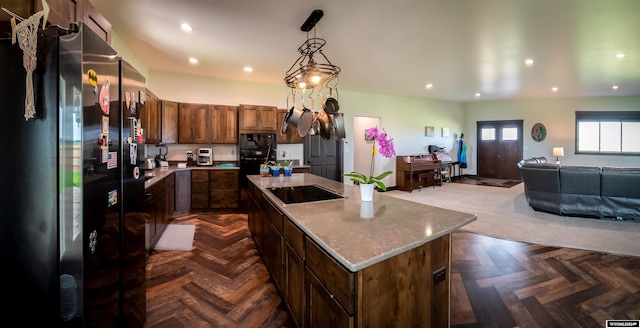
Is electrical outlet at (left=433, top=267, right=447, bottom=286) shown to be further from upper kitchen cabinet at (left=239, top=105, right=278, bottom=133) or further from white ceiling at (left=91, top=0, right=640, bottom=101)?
upper kitchen cabinet at (left=239, top=105, right=278, bottom=133)

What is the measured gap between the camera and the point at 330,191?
2.47 meters

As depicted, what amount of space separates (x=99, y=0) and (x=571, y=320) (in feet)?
16.0

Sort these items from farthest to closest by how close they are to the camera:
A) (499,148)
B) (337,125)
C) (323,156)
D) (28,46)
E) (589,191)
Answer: (499,148) → (323,156) → (589,191) → (337,125) → (28,46)

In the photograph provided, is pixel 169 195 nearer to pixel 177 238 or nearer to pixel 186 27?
pixel 177 238

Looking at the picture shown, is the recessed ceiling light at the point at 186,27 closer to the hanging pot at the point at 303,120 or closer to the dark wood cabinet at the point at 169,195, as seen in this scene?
the hanging pot at the point at 303,120

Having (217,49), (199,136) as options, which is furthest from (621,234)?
(199,136)

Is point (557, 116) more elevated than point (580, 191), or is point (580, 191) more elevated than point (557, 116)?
point (557, 116)

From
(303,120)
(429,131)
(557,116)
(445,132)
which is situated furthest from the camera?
(445,132)

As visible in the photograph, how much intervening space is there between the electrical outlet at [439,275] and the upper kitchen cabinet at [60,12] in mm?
2196

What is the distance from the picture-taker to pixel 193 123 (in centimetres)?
505

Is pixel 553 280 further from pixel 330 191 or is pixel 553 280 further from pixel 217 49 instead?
pixel 217 49

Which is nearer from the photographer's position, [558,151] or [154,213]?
[154,213]

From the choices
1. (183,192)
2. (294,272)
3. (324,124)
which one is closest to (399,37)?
(324,124)

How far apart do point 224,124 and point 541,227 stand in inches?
223
